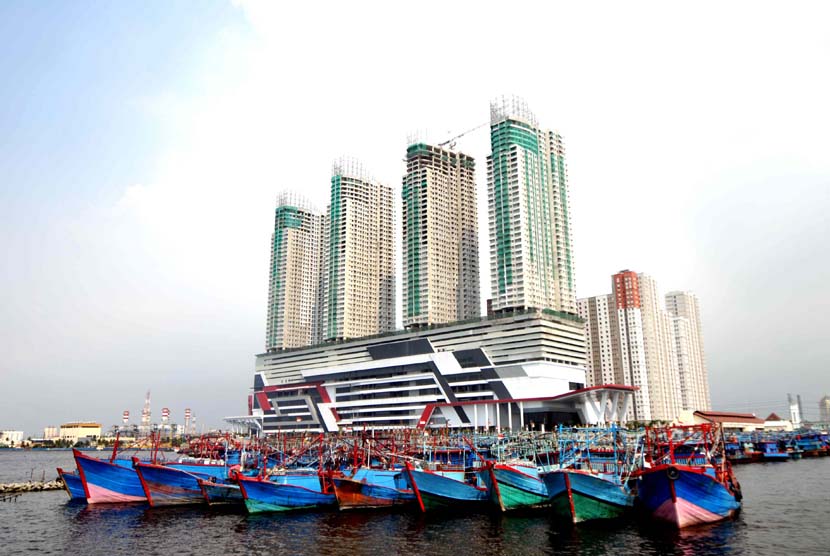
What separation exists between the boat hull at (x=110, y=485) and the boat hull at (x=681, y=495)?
46318 millimetres

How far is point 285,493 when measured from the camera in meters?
52.5

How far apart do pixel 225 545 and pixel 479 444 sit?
4662 centimetres

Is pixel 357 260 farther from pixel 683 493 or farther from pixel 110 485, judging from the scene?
pixel 683 493

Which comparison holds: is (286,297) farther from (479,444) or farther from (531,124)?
(479,444)

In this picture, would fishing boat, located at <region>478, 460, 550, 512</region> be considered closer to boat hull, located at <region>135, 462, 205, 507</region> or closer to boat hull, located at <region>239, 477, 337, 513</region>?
boat hull, located at <region>239, 477, 337, 513</region>

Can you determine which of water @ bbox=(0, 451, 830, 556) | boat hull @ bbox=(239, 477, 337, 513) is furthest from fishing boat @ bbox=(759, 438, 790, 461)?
boat hull @ bbox=(239, 477, 337, 513)

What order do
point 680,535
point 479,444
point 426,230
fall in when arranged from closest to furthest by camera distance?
point 680,535 → point 479,444 → point 426,230

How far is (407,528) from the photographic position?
149ft

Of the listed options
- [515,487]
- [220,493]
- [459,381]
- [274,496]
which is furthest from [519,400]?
[274,496]

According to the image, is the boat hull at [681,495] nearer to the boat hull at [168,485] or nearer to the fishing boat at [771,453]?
the boat hull at [168,485]

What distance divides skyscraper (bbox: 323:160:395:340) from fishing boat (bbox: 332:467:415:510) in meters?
116

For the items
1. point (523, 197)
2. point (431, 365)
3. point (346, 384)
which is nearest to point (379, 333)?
point (346, 384)

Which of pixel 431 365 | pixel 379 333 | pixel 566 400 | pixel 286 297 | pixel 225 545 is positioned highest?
pixel 286 297

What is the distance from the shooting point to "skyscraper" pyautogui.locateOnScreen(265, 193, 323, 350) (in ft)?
625
